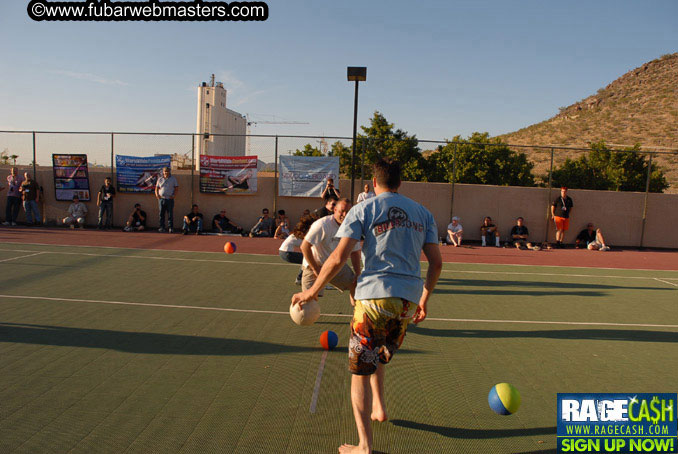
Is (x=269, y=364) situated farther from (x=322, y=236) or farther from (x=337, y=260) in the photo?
(x=337, y=260)

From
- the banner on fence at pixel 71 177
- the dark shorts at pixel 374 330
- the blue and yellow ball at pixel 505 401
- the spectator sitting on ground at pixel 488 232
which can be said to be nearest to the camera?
the dark shorts at pixel 374 330

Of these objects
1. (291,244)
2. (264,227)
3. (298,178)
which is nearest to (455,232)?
(298,178)

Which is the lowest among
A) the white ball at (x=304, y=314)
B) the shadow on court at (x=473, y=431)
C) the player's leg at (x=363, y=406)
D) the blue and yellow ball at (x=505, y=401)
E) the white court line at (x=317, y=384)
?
the white court line at (x=317, y=384)

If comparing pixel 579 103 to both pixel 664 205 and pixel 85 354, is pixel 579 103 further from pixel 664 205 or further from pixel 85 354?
pixel 85 354

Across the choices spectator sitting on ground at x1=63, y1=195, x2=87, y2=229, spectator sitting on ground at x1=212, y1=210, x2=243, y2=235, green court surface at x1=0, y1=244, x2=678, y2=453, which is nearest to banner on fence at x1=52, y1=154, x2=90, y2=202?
spectator sitting on ground at x1=63, y1=195, x2=87, y2=229

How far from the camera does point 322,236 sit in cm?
600

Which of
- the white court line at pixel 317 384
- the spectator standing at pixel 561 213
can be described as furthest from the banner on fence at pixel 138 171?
the white court line at pixel 317 384

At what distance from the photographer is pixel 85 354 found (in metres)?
5.22

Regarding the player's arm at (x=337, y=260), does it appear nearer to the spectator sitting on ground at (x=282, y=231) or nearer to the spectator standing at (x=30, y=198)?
the spectator sitting on ground at (x=282, y=231)

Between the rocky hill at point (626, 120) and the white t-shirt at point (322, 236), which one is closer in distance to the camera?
the white t-shirt at point (322, 236)

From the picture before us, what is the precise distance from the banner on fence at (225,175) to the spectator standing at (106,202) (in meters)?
3.30

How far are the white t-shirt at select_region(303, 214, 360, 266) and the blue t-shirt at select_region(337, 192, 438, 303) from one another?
2695mm

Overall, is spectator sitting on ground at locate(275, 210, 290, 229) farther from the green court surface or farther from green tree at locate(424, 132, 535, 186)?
green tree at locate(424, 132, 535, 186)

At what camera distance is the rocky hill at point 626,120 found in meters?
46.5
